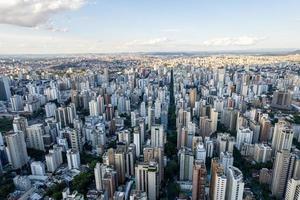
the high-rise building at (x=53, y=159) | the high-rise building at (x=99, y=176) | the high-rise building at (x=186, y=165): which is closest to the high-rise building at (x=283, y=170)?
the high-rise building at (x=186, y=165)

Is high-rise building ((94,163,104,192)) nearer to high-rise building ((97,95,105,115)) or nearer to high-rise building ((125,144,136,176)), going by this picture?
high-rise building ((125,144,136,176))

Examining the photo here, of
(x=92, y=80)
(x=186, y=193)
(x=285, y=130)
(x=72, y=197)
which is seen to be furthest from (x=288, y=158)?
(x=92, y=80)

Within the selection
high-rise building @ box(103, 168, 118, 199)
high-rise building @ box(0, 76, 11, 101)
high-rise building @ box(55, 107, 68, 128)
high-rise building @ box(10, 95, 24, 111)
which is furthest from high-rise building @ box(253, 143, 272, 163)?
high-rise building @ box(0, 76, 11, 101)

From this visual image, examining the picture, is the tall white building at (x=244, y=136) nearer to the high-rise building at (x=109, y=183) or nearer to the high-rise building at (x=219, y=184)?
the high-rise building at (x=219, y=184)

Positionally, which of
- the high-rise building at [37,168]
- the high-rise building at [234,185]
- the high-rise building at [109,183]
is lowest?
the high-rise building at [37,168]

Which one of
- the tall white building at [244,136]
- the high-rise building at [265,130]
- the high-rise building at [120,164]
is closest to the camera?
the high-rise building at [120,164]

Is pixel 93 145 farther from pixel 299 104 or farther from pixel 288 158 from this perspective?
pixel 299 104
